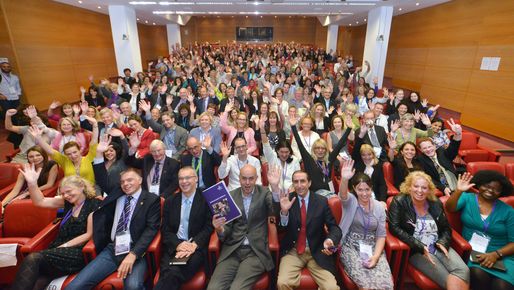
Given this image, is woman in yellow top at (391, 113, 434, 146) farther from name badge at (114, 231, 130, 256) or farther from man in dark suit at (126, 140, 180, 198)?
name badge at (114, 231, 130, 256)

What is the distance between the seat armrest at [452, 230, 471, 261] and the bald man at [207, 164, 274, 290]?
1.68 metres

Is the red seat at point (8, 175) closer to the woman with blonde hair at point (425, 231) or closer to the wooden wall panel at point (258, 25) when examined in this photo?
the woman with blonde hair at point (425, 231)

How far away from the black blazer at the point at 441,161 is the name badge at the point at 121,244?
3600 millimetres

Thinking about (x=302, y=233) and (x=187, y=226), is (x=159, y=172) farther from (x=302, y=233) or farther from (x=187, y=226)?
(x=302, y=233)

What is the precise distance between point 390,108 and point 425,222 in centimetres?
459

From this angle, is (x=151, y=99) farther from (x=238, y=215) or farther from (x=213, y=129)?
(x=238, y=215)

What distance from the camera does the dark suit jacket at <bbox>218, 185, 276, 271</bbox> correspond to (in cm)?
234

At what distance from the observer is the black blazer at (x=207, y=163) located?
10.9ft

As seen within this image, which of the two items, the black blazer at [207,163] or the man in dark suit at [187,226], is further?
the black blazer at [207,163]

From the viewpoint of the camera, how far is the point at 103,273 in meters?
2.15

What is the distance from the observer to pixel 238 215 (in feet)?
7.65

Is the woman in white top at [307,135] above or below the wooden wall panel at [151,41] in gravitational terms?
below

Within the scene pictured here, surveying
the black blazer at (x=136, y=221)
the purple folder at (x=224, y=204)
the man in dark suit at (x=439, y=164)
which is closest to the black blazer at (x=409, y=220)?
the man in dark suit at (x=439, y=164)

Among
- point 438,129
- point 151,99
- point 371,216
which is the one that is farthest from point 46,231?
point 438,129
